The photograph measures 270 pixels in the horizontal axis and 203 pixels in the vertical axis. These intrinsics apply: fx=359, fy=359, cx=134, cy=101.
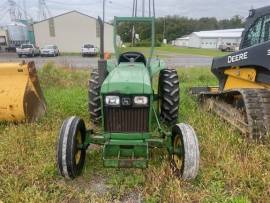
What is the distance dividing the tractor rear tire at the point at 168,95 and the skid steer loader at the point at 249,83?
105 cm

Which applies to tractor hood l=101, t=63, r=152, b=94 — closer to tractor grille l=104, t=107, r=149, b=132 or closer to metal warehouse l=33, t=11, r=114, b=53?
tractor grille l=104, t=107, r=149, b=132

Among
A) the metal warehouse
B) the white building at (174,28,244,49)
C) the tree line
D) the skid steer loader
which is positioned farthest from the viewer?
the tree line

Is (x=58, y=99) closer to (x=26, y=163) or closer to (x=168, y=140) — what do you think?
(x=26, y=163)

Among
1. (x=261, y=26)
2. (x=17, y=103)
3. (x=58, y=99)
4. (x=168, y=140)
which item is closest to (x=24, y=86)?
(x=17, y=103)

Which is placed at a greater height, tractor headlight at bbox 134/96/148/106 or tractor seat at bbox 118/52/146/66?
tractor seat at bbox 118/52/146/66

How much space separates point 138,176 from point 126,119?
75 centimetres

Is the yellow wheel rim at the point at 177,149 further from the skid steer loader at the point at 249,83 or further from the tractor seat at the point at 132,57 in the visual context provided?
the tractor seat at the point at 132,57

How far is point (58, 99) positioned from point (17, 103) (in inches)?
97.7

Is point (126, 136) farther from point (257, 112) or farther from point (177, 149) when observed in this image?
point (257, 112)

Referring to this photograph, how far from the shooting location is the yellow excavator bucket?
6.65 meters

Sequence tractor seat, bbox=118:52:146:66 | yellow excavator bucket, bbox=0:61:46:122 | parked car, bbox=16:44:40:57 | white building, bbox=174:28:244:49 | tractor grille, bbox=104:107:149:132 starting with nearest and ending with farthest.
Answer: tractor grille, bbox=104:107:149:132
tractor seat, bbox=118:52:146:66
yellow excavator bucket, bbox=0:61:46:122
parked car, bbox=16:44:40:57
white building, bbox=174:28:244:49

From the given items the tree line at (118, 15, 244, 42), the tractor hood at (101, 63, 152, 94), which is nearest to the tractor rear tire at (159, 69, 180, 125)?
the tractor hood at (101, 63, 152, 94)

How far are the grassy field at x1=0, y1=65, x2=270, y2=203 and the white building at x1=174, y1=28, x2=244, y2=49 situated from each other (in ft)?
230

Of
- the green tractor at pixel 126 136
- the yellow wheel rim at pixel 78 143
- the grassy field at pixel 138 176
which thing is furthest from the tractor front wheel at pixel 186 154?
the yellow wheel rim at pixel 78 143
